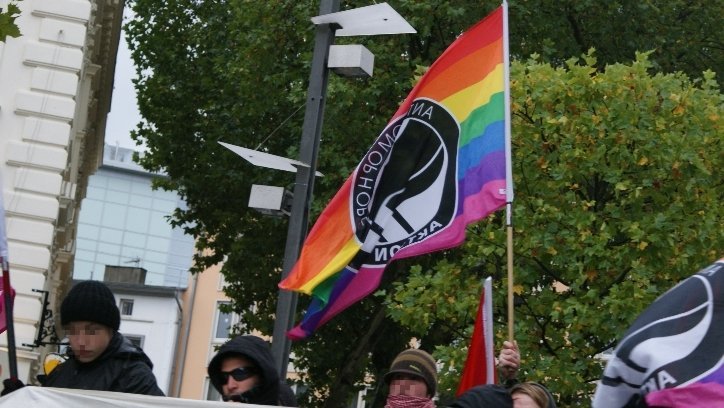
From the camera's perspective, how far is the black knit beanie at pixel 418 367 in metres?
6.98

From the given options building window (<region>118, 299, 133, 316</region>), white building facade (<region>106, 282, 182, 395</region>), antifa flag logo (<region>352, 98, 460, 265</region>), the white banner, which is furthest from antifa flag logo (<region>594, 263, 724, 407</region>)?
building window (<region>118, 299, 133, 316</region>)

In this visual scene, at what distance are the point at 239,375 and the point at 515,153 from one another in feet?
43.3

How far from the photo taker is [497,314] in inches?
787

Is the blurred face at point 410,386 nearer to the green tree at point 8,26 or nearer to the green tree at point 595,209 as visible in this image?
the green tree at point 8,26

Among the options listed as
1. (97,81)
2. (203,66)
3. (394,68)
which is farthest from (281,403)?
(97,81)

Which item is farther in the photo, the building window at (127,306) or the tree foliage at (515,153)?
the building window at (127,306)

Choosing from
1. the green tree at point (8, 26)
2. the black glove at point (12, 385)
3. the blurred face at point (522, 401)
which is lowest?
the black glove at point (12, 385)

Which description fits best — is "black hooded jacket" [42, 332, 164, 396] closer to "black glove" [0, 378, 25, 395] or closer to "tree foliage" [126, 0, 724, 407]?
"black glove" [0, 378, 25, 395]

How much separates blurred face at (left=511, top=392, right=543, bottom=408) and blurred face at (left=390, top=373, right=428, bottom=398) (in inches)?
25.8

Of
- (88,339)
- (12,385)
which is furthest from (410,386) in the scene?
(12,385)

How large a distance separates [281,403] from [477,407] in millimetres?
942

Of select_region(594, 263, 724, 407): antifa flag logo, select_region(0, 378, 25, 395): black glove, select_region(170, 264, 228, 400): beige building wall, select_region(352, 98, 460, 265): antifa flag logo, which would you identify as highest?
select_region(352, 98, 460, 265): antifa flag logo

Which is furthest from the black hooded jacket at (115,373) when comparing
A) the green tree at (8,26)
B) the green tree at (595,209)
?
the green tree at (595,209)

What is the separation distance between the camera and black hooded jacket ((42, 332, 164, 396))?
666 cm
